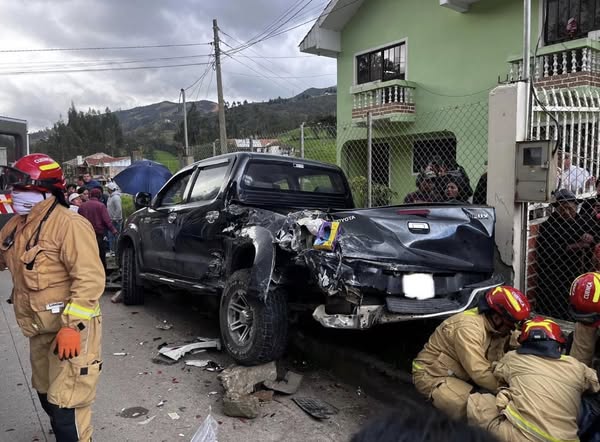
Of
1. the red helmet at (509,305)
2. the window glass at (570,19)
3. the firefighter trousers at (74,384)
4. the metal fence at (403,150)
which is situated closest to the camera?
the firefighter trousers at (74,384)

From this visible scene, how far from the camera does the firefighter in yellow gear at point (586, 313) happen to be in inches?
→ 113

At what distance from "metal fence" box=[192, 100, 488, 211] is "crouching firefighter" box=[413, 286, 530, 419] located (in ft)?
9.68

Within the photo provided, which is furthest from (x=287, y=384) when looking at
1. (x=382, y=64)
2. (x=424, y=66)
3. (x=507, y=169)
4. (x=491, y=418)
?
(x=382, y=64)

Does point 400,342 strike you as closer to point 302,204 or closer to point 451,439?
point 302,204

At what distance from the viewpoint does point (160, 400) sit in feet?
12.9

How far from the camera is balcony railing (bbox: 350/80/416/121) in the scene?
1273cm

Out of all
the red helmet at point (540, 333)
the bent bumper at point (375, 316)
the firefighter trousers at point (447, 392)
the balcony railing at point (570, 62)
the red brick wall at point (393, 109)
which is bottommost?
the firefighter trousers at point (447, 392)

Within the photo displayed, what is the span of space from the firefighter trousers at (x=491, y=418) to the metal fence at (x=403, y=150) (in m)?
3.41

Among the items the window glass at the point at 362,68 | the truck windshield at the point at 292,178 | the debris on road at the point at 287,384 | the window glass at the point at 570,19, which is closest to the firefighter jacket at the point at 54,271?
the debris on road at the point at 287,384

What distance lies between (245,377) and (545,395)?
2.21 m

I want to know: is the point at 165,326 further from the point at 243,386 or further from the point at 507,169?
the point at 507,169

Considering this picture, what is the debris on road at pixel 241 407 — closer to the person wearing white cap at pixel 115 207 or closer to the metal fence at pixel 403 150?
the metal fence at pixel 403 150

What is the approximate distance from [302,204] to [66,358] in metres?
3.11

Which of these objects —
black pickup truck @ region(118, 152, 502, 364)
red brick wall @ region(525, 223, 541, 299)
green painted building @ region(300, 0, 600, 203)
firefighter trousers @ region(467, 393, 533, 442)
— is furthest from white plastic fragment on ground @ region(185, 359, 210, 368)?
green painted building @ region(300, 0, 600, 203)
